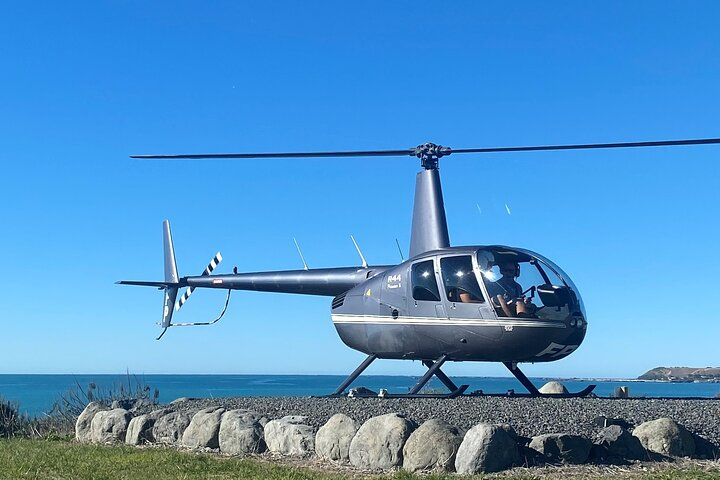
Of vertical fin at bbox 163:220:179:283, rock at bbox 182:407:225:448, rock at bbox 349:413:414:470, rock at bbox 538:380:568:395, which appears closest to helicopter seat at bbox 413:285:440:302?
rock at bbox 538:380:568:395

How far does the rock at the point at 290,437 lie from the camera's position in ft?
32.1

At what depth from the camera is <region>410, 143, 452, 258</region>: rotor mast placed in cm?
1539

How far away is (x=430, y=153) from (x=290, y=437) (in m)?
7.31

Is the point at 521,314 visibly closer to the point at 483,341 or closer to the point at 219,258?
the point at 483,341

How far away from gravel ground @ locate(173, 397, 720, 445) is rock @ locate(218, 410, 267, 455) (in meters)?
0.51

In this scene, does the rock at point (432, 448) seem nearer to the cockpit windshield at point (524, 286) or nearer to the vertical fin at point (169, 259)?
the cockpit windshield at point (524, 286)

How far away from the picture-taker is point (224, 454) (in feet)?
33.7

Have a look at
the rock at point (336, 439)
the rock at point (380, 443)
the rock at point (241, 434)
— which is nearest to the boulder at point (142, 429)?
the rock at point (241, 434)

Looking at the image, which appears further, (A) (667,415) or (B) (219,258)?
(B) (219,258)

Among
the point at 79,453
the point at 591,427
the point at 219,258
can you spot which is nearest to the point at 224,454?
the point at 79,453

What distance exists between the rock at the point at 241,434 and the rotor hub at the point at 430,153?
6772 mm

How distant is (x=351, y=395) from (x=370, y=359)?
0.94 metres

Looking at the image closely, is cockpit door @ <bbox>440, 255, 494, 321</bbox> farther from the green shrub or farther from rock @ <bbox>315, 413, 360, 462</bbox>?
the green shrub

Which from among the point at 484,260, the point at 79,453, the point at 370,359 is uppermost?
the point at 484,260
